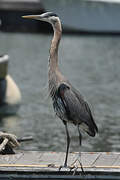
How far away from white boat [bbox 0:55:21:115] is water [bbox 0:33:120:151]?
0.35 meters

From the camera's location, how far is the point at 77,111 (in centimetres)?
1177

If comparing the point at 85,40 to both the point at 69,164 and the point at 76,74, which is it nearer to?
the point at 76,74

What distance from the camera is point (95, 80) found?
117 ft

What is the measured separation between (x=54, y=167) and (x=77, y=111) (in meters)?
1.01

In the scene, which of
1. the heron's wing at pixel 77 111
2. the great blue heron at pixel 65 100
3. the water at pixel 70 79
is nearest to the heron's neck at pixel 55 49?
the great blue heron at pixel 65 100

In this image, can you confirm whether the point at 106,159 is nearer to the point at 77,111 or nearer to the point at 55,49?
the point at 77,111

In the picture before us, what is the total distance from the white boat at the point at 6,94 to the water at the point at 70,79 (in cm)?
35

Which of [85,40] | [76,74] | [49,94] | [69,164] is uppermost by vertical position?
[49,94]

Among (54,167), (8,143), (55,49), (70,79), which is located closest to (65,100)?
(55,49)

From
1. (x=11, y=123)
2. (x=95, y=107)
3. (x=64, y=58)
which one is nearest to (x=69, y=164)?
(x=11, y=123)

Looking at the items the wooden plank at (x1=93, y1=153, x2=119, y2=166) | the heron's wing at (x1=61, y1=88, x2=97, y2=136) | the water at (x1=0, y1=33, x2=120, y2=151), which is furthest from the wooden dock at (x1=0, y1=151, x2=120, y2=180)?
the water at (x1=0, y1=33, x2=120, y2=151)

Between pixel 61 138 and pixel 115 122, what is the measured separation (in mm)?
3173

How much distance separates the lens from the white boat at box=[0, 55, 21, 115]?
23141 millimetres

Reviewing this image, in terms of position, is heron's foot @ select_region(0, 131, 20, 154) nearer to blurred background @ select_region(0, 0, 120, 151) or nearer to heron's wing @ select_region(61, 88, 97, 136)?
blurred background @ select_region(0, 0, 120, 151)
